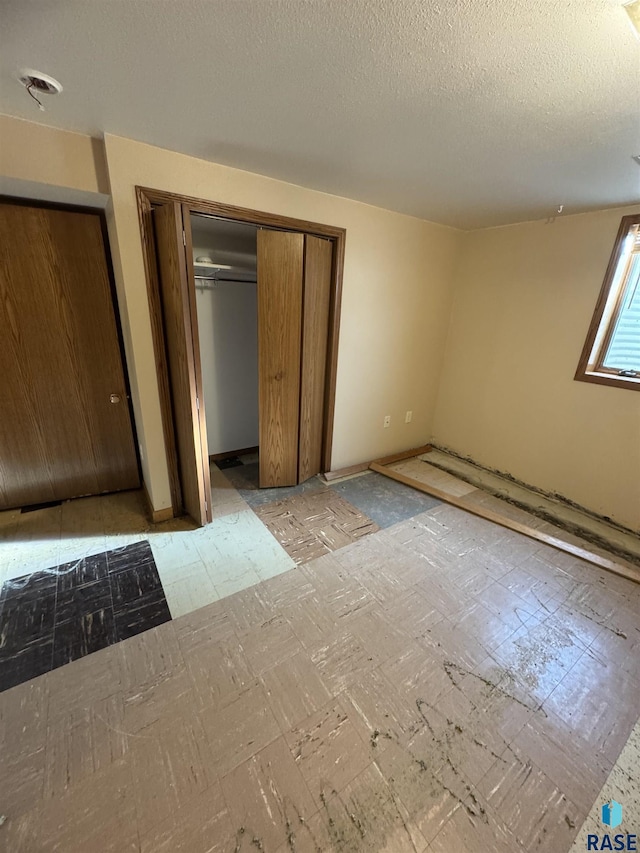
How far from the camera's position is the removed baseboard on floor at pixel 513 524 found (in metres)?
2.06

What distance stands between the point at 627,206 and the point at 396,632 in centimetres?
305

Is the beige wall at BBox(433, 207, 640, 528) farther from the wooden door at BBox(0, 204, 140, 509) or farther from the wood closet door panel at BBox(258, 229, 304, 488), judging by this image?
the wooden door at BBox(0, 204, 140, 509)

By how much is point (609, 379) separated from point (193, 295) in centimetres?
292

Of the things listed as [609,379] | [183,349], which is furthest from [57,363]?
[609,379]

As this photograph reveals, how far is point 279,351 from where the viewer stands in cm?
246

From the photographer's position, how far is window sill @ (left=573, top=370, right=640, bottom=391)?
2275 mm

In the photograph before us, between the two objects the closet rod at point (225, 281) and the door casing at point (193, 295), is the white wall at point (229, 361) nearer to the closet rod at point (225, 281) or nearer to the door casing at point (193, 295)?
the closet rod at point (225, 281)

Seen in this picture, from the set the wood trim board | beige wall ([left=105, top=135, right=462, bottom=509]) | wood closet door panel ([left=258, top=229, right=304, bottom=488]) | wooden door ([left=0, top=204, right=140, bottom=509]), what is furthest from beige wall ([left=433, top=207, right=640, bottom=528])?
wooden door ([left=0, top=204, right=140, bottom=509])

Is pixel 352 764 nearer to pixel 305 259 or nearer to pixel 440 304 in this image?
pixel 305 259

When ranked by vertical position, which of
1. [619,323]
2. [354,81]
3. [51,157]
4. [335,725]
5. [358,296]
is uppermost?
[354,81]

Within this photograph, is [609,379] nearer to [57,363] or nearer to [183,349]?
[183,349]

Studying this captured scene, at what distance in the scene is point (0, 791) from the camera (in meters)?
1.03

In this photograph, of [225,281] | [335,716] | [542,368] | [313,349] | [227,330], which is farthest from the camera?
[227,330]

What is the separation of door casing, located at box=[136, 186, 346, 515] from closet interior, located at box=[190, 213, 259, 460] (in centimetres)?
53
